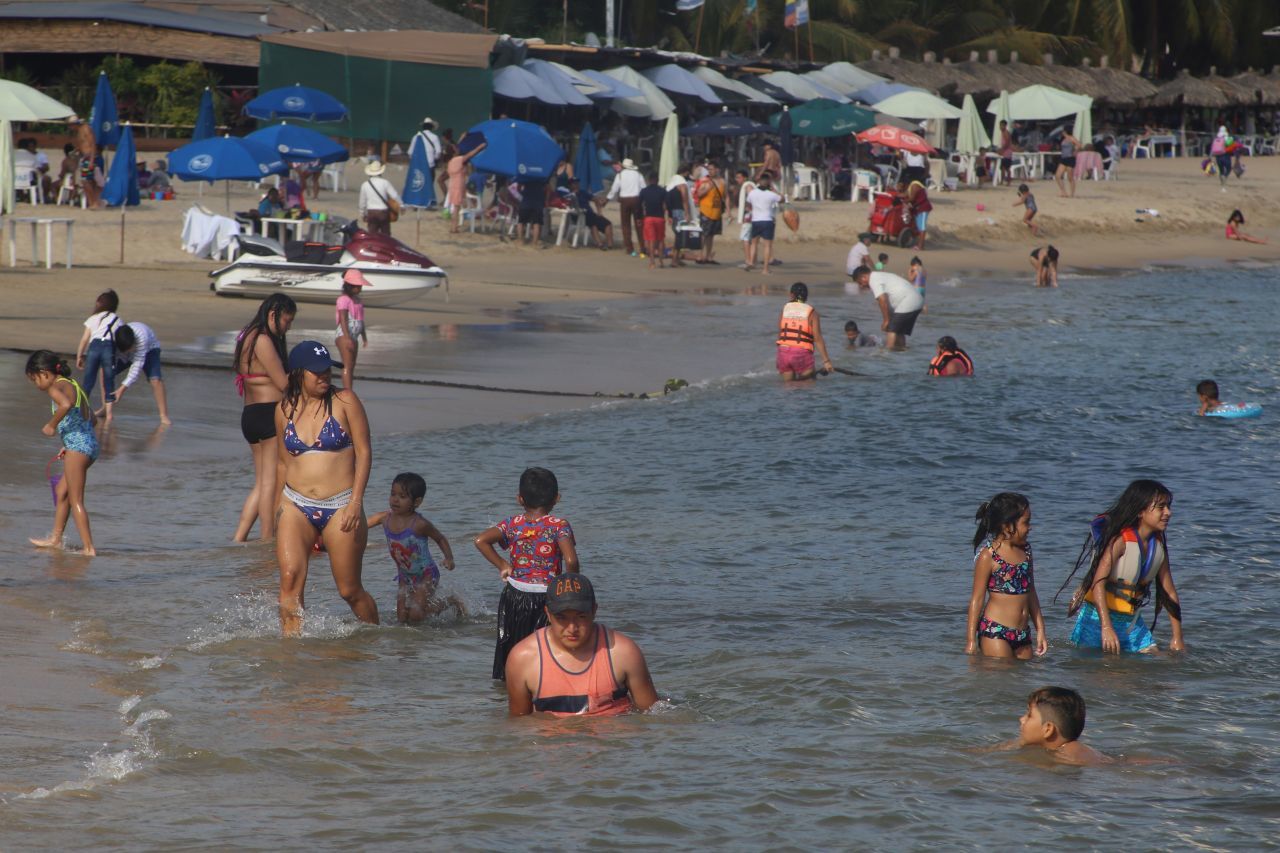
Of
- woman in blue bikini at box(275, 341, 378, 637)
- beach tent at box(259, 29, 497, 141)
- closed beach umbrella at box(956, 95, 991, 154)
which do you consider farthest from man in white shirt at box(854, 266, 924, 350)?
closed beach umbrella at box(956, 95, 991, 154)

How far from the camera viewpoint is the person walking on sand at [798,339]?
655 inches

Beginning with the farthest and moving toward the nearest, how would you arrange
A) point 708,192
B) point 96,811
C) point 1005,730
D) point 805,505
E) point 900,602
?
1. point 708,192
2. point 805,505
3. point 900,602
4. point 1005,730
5. point 96,811

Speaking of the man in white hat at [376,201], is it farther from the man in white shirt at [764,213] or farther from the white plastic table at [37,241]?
the man in white shirt at [764,213]

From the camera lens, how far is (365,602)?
800 cm

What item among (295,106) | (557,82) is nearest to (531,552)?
(295,106)

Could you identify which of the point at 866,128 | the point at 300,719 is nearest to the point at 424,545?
the point at 300,719

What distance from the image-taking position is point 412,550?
823 cm

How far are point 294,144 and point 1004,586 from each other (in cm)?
1759

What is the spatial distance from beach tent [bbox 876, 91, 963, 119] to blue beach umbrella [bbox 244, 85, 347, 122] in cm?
1431

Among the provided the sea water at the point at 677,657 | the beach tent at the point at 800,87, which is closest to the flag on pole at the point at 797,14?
the beach tent at the point at 800,87

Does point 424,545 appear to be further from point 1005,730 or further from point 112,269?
point 112,269

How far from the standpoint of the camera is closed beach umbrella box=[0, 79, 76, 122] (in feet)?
70.6

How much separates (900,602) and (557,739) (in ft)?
11.3

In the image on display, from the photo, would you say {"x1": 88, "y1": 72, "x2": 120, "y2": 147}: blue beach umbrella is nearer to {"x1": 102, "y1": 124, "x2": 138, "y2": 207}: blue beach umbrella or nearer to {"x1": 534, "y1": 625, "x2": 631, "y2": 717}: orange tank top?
{"x1": 102, "y1": 124, "x2": 138, "y2": 207}: blue beach umbrella
